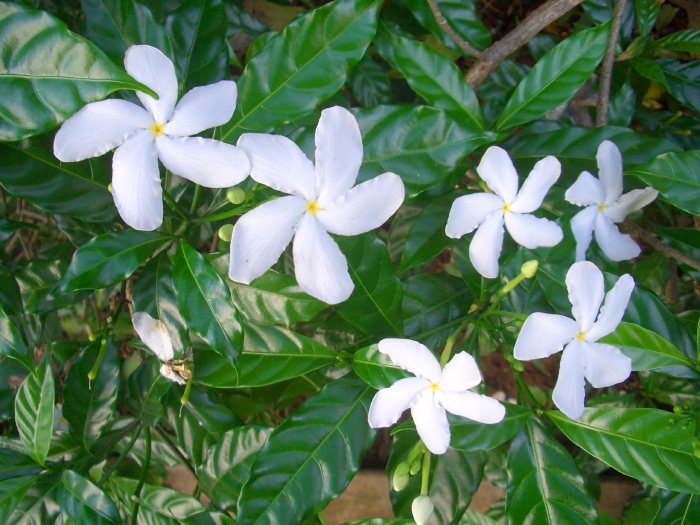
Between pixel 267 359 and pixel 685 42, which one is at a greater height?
pixel 685 42

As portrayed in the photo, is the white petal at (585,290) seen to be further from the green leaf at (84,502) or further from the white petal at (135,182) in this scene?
the green leaf at (84,502)

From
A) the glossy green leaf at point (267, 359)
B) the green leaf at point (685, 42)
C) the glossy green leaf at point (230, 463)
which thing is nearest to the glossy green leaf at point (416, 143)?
the glossy green leaf at point (267, 359)

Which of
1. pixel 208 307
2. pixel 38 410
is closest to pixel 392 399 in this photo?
pixel 208 307

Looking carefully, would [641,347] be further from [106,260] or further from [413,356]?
[106,260]

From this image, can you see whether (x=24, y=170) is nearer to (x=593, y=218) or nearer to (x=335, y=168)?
(x=335, y=168)

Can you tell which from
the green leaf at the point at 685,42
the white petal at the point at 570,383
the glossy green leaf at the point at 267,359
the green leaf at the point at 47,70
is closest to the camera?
the green leaf at the point at 47,70

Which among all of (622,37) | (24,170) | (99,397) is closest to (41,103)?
(24,170)

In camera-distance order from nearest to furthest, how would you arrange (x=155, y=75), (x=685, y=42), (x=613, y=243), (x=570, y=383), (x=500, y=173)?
(x=155, y=75)
(x=570, y=383)
(x=500, y=173)
(x=613, y=243)
(x=685, y=42)
